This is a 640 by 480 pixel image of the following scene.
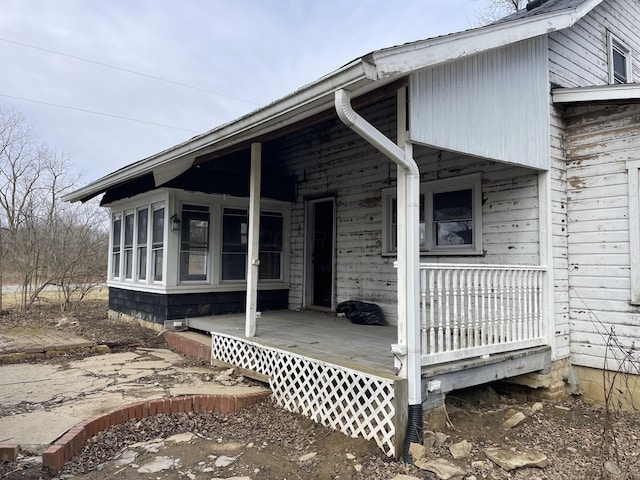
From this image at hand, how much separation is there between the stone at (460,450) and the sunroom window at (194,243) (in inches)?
196

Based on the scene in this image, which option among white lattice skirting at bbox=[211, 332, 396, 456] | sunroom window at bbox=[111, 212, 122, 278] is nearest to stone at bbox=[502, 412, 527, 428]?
white lattice skirting at bbox=[211, 332, 396, 456]

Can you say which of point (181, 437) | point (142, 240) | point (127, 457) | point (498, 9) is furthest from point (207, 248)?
point (498, 9)

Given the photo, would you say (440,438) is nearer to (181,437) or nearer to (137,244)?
(181,437)

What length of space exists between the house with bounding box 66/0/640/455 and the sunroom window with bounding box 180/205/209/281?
1.3 inches

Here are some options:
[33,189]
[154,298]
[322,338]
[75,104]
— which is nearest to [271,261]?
[154,298]

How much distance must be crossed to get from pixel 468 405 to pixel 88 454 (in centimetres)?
333

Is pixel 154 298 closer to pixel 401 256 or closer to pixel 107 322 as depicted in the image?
pixel 107 322

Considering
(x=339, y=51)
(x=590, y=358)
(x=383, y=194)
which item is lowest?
(x=590, y=358)

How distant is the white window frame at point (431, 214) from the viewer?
17.5 feet

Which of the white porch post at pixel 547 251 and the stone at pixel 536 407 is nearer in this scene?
the stone at pixel 536 407

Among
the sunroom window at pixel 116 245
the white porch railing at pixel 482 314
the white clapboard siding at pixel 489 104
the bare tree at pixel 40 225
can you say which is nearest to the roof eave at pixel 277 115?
the white clapboard siding at pixel 489 104

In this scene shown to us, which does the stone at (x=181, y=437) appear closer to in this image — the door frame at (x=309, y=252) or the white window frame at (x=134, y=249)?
the white window frame at (x=134, y=249)

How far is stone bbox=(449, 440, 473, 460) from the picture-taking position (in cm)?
322

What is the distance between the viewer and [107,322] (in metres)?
8.77
